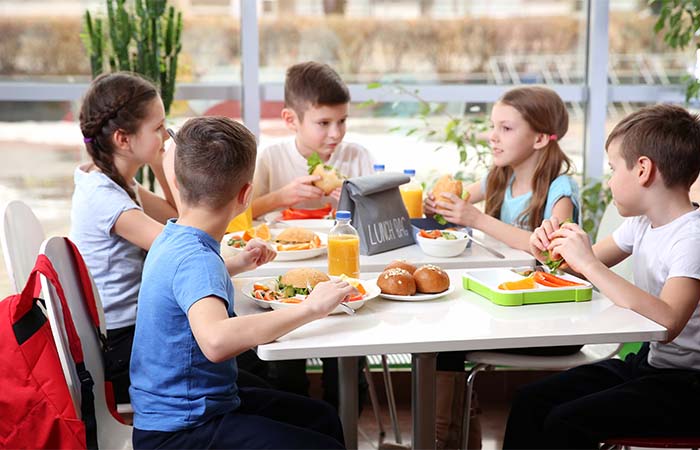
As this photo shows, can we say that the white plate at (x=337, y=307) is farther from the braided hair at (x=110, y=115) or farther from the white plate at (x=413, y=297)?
the braided hair at (x=110, y=115)

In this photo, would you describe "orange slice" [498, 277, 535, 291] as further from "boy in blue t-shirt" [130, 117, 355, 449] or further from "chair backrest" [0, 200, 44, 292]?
"chair backrest" [0, 200, 44, 292]

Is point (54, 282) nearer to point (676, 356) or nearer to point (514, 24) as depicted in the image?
point (676, 356)

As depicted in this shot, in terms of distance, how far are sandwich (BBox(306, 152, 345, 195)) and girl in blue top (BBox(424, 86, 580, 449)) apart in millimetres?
345

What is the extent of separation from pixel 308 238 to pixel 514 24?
7.31ft

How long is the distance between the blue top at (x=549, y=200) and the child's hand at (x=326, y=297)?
1.15 meters

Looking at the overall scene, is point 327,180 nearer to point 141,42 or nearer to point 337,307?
point 337,307

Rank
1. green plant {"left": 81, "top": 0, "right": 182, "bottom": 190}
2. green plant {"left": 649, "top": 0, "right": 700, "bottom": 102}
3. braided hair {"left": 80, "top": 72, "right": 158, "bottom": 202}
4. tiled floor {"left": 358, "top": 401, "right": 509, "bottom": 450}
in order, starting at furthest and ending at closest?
green plant {"left": 81, "top": 0, "right": 182, "bottom": 190} < green plant {"left": 649, "top": 0, "right": 700, "bottom": 102} < tiled floor {"left": 358, "top": 401, "right": 509, "bottom": 450} < braided hair {"left": 80, "top": 72, "right": 158, "bottom": 202}

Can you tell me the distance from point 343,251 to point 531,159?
3.32 feet

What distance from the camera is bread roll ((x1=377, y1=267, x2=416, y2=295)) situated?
197 cm

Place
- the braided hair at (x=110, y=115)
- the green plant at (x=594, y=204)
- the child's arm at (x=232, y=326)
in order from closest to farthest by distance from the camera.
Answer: the child's arm at (x=232, y=326), the braided hair at (x=110, y=115), the green plant at (x=594, y=204)

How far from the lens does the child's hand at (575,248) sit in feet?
6.41


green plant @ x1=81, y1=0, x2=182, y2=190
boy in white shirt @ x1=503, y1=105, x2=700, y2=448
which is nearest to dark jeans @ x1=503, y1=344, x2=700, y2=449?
boy in white shirt @ x1=503, y1=105, x2=700, y2=448

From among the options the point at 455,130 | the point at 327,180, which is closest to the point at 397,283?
the point at 327,180

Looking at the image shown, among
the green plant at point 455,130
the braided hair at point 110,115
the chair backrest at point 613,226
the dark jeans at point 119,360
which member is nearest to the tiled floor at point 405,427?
the chair backrest at point 613,226
